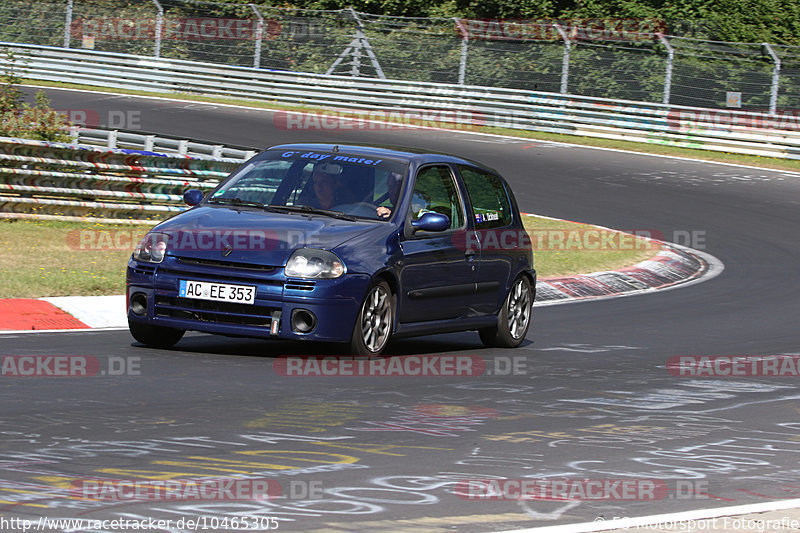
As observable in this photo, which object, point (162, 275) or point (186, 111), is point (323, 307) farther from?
point (186, 111)

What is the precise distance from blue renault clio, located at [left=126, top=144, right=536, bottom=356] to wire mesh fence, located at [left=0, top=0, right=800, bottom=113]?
20355 millimetres

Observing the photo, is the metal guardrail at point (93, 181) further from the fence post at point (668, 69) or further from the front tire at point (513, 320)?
the fence post at point (668, 69)

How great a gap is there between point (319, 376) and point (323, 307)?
18.8 inches

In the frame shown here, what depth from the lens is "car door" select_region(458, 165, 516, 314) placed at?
35.8ft

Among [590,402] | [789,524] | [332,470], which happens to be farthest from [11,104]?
[789,524]

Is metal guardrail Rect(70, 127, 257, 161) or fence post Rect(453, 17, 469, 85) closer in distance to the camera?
metal guardrail Rect(70, 127, 257, 161)

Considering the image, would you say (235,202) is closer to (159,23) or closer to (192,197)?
(192,197)

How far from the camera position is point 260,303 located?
9.08 m

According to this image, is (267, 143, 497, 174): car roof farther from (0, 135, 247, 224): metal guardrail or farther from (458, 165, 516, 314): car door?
(0, 135, 247, 224): metal guardrail

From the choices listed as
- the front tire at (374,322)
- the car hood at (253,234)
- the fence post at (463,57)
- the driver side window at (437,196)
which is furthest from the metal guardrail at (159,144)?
the fence post at (463,57)

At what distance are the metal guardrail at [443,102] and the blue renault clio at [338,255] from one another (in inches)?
743

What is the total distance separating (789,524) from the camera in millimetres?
5449

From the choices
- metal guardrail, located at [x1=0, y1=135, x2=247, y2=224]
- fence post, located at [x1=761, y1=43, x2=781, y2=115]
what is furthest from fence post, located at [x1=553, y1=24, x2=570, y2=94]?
metal guardrail, located at [x1=0, y1=135, x2=247, y2=224]

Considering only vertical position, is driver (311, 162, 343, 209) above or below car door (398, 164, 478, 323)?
above
